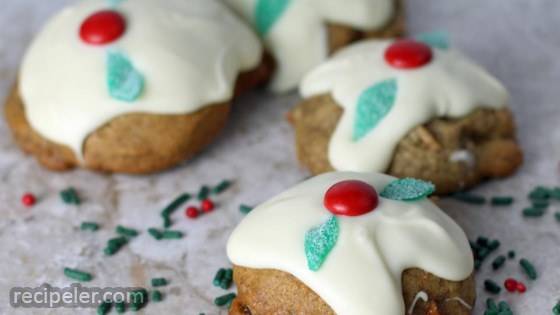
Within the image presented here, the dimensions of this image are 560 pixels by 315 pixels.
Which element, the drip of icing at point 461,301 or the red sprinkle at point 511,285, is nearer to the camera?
the drip of icing at point 461,301

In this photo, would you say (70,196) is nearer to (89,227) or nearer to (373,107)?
(89,227)

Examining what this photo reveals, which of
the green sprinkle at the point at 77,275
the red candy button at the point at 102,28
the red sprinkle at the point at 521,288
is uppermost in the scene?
the red candy button at the point at 102,28

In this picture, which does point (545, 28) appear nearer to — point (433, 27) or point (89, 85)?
point (433, 27)

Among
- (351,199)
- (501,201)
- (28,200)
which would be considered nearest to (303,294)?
→ (351,199)

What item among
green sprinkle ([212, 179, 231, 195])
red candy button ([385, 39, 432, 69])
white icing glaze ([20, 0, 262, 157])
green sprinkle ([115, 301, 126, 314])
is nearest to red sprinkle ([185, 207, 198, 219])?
green sprinkle ([212, 179, 231, 195])

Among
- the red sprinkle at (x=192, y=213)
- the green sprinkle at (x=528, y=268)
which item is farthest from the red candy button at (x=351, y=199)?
the red sprinkle at (x=192, y=213)

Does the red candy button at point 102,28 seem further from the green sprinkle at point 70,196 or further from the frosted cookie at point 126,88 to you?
the green sprinkle at point 70,196

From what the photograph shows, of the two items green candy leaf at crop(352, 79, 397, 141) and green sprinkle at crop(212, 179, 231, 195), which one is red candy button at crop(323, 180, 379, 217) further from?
green sprinkle at crop(212, 179, 231, 195)
